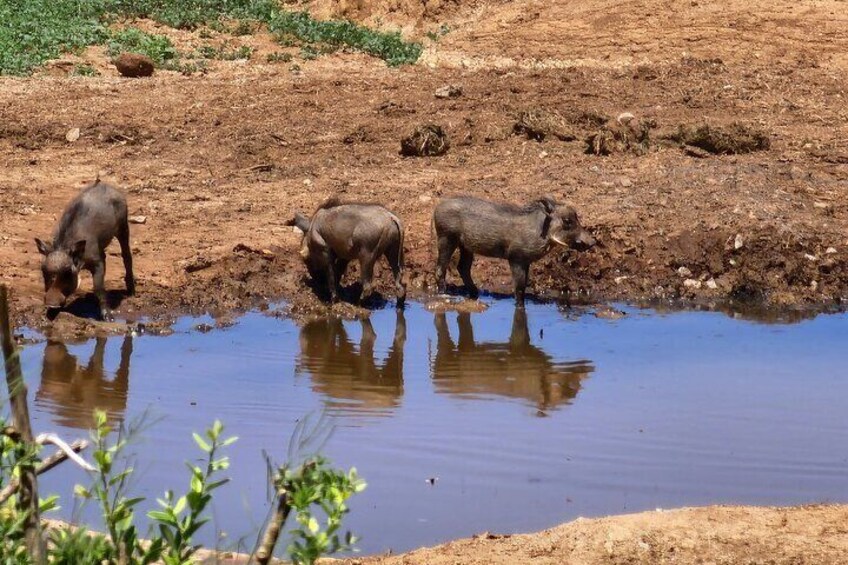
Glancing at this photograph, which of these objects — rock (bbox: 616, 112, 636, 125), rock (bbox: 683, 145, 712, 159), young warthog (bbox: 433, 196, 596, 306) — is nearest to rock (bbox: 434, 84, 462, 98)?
rock (bbox: 616, 112, 636, 125)

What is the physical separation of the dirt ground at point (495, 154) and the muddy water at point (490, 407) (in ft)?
3.43

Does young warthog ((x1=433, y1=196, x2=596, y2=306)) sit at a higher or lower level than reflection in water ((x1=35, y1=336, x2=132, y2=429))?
higher

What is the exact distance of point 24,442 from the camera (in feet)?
13.1

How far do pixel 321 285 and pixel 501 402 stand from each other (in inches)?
147

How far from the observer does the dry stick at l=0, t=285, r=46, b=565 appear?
3.83m

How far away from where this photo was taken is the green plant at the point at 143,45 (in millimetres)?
20078

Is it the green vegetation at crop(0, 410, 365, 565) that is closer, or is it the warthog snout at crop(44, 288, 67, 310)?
the green vegetation at crop(0, 410, 365, 565)

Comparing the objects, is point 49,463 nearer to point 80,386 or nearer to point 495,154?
point 80,386

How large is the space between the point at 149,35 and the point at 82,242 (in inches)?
401

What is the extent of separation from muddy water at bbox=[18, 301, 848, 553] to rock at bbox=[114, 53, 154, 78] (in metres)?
7.94

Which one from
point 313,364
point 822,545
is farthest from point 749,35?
point 822,545

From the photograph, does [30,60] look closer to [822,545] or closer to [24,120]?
[24,120]

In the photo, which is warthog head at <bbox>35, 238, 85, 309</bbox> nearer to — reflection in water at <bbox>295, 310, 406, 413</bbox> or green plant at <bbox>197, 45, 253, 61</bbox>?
reflection in water at <bbox>295, 310, 406, 413</bbox>

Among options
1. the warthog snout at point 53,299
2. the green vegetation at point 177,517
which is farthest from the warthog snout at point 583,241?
the green vegetation at point 177,517
